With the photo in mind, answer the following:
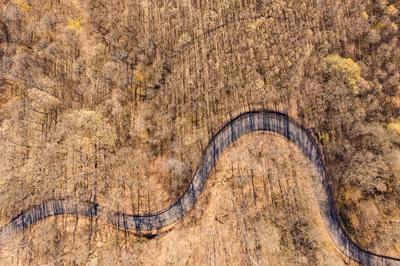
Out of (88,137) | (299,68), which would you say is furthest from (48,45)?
(299,68)

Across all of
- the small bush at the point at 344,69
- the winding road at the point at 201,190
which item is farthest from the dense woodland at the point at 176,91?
the winding road at the point at 201,190

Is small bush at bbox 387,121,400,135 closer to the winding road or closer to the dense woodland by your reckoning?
the dense woodland

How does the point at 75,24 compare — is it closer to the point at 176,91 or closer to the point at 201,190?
the point at 176,91

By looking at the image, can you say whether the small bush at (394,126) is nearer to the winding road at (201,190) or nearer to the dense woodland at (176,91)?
the dense woodland at (176,91)

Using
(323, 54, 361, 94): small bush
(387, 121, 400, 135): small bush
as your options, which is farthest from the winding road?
(387, 121, 400, 135): small bush

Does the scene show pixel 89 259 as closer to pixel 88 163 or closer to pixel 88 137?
pixel 88 163
